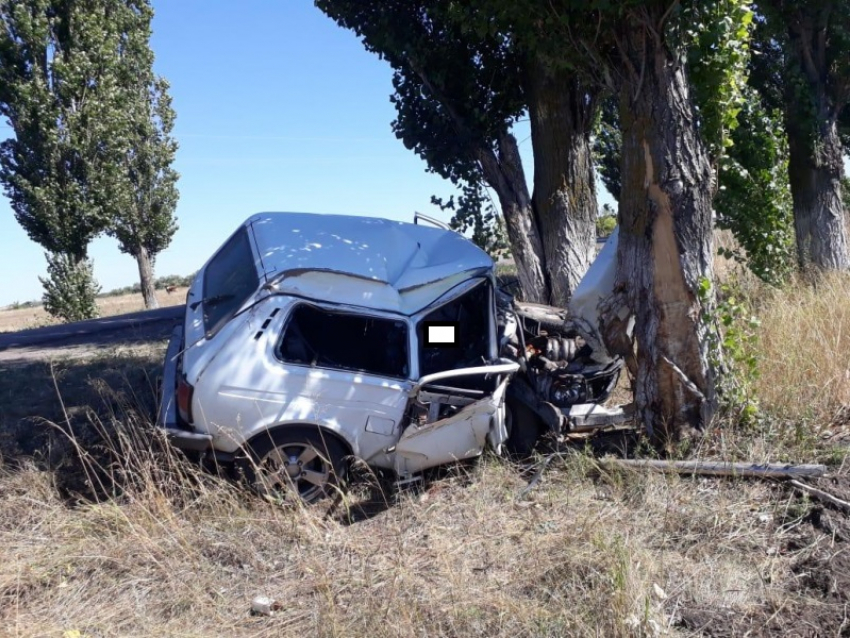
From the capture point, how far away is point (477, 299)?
21.9ft

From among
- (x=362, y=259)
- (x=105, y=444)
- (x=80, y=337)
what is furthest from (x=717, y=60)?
(x=80, y=337)

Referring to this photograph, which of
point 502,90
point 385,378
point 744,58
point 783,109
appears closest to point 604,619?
point 385,378

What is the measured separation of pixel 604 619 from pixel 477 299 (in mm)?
3231

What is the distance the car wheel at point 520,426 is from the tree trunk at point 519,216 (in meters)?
3.50

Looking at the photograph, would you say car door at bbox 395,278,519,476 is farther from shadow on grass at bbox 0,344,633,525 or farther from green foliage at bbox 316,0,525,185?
green foliage at bbox 316,0,525,185

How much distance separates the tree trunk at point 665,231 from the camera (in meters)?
5.96

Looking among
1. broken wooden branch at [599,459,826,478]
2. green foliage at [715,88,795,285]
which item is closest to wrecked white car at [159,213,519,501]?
broken wooden branch at [599,459,826,478]

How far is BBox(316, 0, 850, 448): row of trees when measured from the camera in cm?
600

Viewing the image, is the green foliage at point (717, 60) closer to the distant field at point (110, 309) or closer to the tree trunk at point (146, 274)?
the distant field at point (110, 309)

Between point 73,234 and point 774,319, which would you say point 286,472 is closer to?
point 774,319

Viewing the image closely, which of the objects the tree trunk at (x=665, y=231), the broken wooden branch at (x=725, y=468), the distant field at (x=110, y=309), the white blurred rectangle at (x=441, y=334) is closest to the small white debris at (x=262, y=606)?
the white blurred rectangle at (x=441, y=334)

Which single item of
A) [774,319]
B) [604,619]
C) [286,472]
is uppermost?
[774,319]

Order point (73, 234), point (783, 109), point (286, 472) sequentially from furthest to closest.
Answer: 1. point (73, 234)
2. point (783, 109)
3. point (286, 472)

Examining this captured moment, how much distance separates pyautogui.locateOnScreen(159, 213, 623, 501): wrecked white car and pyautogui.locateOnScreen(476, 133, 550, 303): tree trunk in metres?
2.99
